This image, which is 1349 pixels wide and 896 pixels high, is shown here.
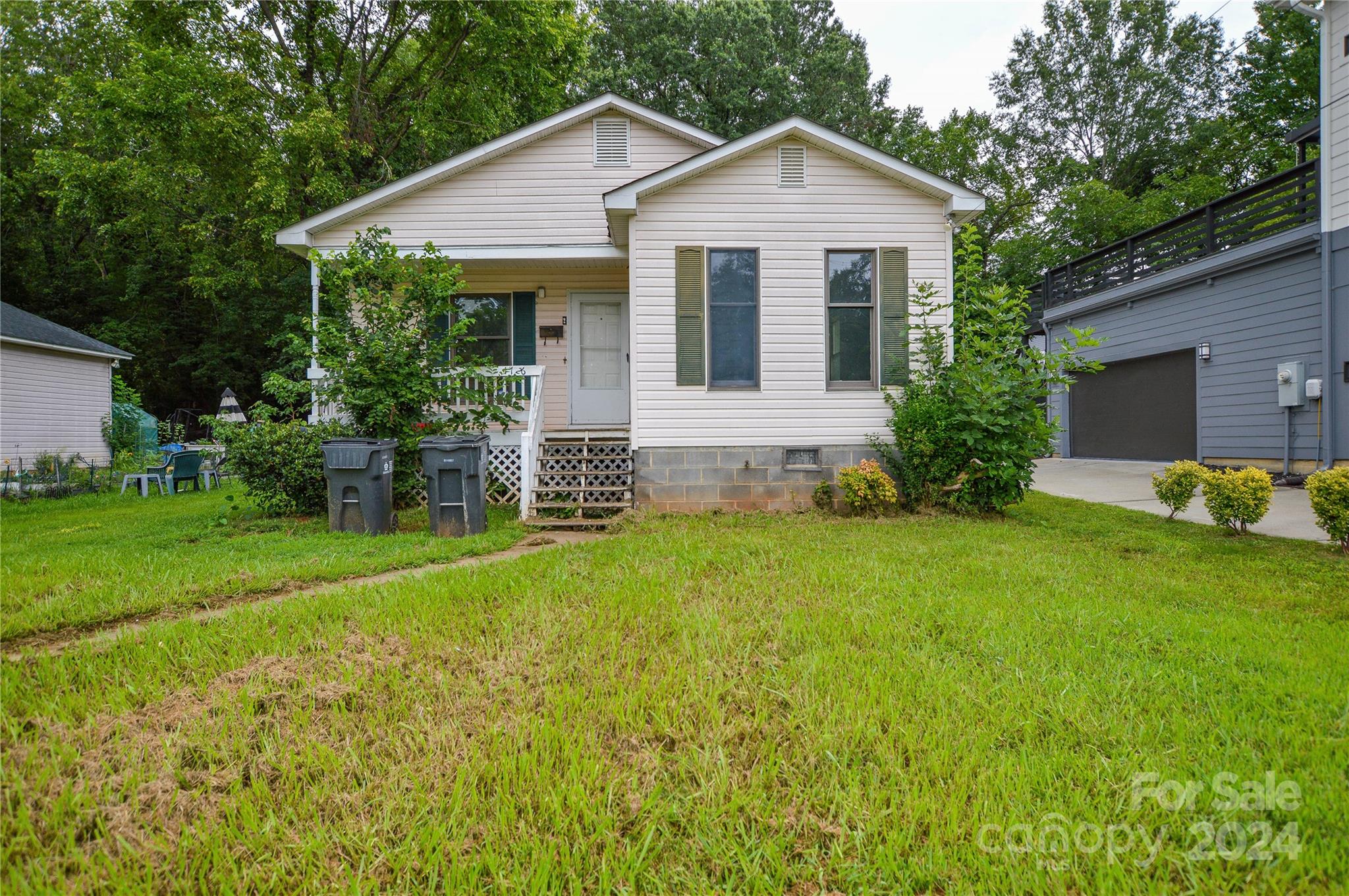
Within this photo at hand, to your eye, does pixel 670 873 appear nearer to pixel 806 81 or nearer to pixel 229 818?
pixel 229 818

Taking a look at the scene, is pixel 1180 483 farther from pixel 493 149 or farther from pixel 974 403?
pixel 493 149

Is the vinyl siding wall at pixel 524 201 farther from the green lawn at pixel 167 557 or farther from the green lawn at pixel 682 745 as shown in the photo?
the green lawn at pixel 682 745

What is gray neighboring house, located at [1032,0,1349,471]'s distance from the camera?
8234 mm

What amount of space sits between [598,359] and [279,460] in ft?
15.1

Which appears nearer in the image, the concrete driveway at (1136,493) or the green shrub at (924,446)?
the concrete driveway at (1136,493)

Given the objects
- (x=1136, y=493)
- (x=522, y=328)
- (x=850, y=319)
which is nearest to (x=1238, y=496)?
(x=1136, y=493)

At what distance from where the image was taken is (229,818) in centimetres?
170

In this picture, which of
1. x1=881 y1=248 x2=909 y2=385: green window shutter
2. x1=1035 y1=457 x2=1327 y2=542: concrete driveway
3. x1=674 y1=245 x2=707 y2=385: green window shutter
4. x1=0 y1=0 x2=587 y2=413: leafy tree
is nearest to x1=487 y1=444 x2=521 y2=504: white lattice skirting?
x1=674 y1=245 x2=707 y2=385: green window shutter

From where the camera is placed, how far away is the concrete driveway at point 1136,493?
5953mm

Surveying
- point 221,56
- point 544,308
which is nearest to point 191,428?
point 221,56

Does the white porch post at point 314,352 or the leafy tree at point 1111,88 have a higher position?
the leafy tree at point 1111,88

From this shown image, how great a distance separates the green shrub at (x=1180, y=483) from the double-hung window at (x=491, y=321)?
28.1ft

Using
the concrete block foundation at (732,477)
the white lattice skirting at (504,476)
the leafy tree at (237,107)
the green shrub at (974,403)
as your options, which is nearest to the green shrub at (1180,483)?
the green shrub at (974,403)

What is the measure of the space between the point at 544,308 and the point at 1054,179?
2456 centimetres
